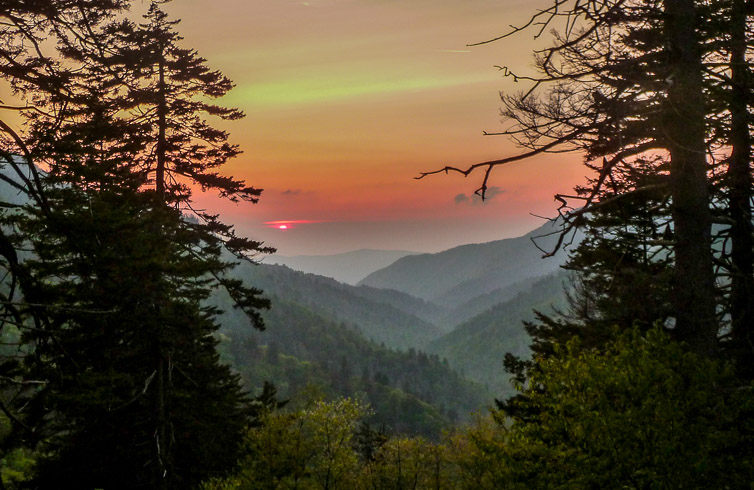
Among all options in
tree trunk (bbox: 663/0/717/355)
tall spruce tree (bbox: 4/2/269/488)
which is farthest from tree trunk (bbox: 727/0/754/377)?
tall spruce tree (bbox: 4/2/269/488)

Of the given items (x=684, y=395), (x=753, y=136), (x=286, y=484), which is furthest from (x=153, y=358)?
(x=753, y=136)

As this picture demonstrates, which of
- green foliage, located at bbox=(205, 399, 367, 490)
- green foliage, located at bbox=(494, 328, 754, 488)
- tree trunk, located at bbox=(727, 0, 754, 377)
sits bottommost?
green foliage, located at bbox=(205, 399, 367, 490)

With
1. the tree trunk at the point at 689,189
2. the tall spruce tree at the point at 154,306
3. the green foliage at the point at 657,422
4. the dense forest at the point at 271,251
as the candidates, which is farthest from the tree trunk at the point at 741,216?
the tall spruce tree at the point at 154,306

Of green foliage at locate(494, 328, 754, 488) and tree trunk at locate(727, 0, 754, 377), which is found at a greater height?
tree trunk at locate(727, 0, 754, 377)

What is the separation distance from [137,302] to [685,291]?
15.8m

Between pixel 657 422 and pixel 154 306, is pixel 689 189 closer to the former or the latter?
pixel 657 422

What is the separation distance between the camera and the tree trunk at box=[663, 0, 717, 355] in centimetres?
752

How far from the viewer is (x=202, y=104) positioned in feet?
71.3

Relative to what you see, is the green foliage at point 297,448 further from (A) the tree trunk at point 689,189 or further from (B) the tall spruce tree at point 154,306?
(A) the tree trunk at point 689,189

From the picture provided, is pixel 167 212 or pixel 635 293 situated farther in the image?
pixel 167 212

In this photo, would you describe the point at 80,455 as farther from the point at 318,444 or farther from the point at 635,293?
the point at 635,293

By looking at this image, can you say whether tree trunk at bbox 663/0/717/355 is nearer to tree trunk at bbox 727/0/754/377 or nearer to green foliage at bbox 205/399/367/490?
tree trunk at bbox 727/0/754/377

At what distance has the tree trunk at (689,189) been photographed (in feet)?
24.7

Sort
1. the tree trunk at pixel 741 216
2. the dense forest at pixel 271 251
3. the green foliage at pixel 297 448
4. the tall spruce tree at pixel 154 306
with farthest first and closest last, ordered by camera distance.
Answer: the green foliage at pixel 297 448
the tall spruce tree at pixel 154 306
the tree trunk at pixel 741 216
the dense forest at pixel 271 251
